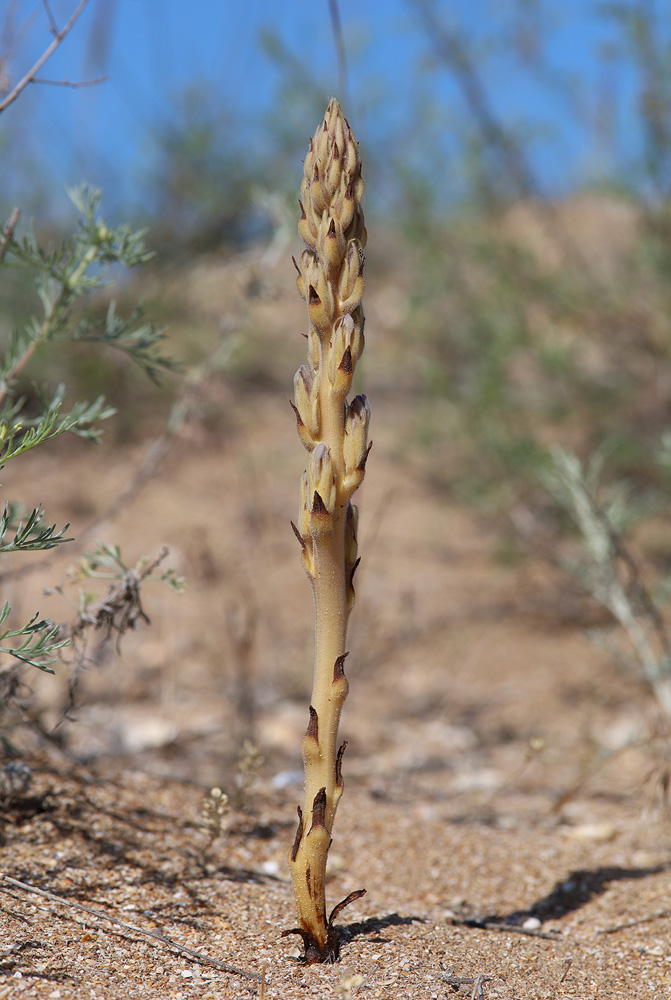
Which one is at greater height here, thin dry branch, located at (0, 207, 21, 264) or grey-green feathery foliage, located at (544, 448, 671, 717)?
thin dry branch, located at (0, 207, 21, 264)

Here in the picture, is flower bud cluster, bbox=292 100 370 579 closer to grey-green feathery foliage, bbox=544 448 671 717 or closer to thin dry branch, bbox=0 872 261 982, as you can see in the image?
thin dry branch, bbox=0 872 261 982

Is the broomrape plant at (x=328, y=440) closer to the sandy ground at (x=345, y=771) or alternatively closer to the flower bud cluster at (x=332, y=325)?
the flower bud cluster at (x=332, y=325)

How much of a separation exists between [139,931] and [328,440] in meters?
0.97

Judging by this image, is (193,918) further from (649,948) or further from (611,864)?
(611,864)

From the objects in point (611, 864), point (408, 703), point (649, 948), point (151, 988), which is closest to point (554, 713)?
point (408, 703)

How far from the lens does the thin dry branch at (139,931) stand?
156cm

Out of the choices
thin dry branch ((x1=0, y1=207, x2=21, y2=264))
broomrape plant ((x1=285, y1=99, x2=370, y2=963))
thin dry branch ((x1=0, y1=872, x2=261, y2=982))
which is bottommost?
thin dry branch ((x1=0, y1=872, x2=261, y2=982))

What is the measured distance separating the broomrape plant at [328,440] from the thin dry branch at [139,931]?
5.5 inches

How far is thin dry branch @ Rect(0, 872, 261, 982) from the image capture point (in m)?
1.56

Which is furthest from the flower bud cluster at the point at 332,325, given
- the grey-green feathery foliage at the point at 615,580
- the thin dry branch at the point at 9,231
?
the grey-green feathery foliage at the point at 615,580

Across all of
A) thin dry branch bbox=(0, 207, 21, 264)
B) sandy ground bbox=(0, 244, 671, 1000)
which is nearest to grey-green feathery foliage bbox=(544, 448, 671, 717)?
sandy ground bbox=(0, 244, 671, 1000)

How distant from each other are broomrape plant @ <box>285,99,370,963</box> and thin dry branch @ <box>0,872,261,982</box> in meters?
0.14

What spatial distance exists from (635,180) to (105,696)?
146 inches

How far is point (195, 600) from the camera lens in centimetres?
470
